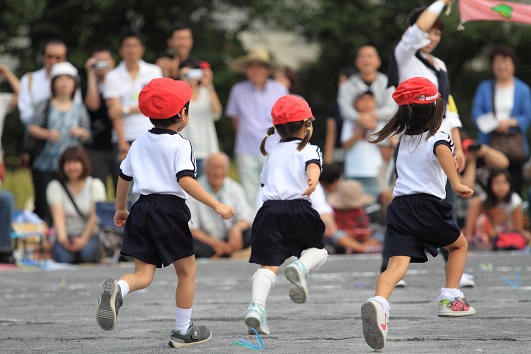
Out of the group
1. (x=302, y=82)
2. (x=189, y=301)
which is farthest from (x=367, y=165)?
(x=302, y=82)

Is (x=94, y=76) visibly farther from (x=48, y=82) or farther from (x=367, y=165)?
(x=367, y=165)

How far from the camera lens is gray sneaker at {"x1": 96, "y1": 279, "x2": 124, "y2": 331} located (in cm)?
704

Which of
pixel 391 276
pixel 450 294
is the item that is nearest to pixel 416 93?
pixel 391 276

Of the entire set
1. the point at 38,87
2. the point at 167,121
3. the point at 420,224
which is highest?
the point at 167,121

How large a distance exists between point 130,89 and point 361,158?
→ 3.15 metres

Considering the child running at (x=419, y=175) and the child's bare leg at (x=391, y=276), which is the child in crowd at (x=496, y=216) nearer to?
the child running at (x=419, y=175)

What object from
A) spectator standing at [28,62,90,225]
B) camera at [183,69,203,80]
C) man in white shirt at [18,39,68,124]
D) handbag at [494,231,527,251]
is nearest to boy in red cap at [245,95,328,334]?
camera at [183,69,203,80]

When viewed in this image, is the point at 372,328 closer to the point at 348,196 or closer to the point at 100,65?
the point at 348,196

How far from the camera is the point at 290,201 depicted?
27.3ft

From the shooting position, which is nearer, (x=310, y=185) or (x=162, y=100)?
(x=162, y=100)

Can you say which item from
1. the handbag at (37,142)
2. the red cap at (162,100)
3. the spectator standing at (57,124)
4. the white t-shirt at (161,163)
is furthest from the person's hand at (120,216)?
the handbag at (37,142)

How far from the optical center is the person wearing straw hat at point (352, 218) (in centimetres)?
1466

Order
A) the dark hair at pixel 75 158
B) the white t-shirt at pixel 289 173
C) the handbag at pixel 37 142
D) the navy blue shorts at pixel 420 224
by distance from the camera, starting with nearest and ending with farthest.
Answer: the navy blue shorts at pixel 420 224, the white t-shirt at pixel 289 173, the dark hair at pixel 75 158, the handbag at pixel 37 142

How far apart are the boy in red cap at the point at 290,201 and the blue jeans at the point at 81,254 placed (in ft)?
18.3
